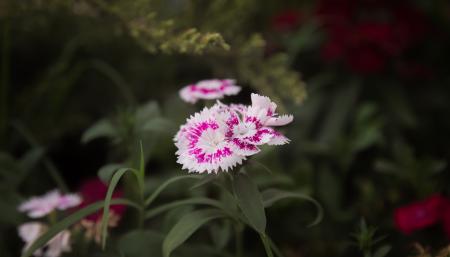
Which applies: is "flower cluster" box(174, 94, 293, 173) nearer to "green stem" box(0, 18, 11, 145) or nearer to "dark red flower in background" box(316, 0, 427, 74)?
"green stem" box(0, 18, 11, 145)

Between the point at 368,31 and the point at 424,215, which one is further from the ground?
the point at 368,31

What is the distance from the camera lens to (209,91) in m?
0.81

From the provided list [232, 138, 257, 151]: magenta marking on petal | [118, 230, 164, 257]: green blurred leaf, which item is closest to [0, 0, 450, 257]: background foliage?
[118, 230, 164, 257]: green blurred leaf

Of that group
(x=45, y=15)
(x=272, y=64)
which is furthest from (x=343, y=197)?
(x=45, y=15)

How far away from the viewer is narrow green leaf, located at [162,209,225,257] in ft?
2.24

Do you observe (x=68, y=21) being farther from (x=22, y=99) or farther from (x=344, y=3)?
(x=344, y=3)

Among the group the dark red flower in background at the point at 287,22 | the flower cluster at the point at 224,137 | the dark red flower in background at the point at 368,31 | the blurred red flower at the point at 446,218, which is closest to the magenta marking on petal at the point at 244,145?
the flower cluster at the point at 224,137

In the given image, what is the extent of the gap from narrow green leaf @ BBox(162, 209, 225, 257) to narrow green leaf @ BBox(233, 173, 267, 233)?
72mm

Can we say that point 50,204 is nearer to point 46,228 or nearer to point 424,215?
point 46,228

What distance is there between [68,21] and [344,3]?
72 centimetres

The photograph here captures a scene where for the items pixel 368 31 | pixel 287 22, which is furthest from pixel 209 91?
pixel 287 22

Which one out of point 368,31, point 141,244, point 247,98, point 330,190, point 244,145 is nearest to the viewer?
point 244,145

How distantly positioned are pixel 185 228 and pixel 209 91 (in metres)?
0.21

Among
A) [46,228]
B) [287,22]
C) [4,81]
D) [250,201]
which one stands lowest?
[250,201]
